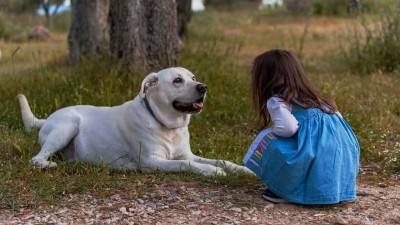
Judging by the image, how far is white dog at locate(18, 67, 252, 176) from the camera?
4.85 metres

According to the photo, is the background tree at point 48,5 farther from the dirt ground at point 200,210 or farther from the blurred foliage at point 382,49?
the dirt ground at point 200,210

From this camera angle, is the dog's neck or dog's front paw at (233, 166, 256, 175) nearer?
dog's front paw at (233, 166, 256, 175)

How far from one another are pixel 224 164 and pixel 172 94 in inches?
26.3

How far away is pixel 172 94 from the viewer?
485 cm

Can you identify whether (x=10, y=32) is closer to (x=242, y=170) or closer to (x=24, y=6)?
(x=24, y=6)

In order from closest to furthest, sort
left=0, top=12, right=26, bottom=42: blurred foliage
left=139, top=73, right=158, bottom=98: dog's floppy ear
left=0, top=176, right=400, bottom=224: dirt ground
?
left=0, top=176, right=400, bottom=224: dirt ground
left=139, top=73, right=158, bottom=98: dog's floppy ear
left=0, top=12, right=26, bottom=42: blurred foliage

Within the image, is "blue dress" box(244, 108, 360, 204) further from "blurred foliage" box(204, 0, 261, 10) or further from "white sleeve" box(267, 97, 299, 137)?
"blurred foliage" box(204, 0, 261, 10)

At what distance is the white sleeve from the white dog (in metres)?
0.81

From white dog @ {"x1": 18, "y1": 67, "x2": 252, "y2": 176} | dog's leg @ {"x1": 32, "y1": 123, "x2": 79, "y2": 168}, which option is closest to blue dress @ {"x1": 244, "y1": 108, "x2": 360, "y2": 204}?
white dog @ {"x1": 18, "y1": 67, "x2": 252, "y2": 176}

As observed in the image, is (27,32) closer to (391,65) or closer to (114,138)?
(391,65)

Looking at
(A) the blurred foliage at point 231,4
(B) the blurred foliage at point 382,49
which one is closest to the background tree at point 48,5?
(A) the blurred foliage at point 231,4

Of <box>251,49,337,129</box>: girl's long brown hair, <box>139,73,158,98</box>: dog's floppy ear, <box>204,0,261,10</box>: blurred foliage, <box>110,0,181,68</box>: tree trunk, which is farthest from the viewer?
<box>204,0,261,10</box>: blurred foliage

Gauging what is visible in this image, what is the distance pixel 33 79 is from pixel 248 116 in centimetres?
247

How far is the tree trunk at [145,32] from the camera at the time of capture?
7.25 meters
